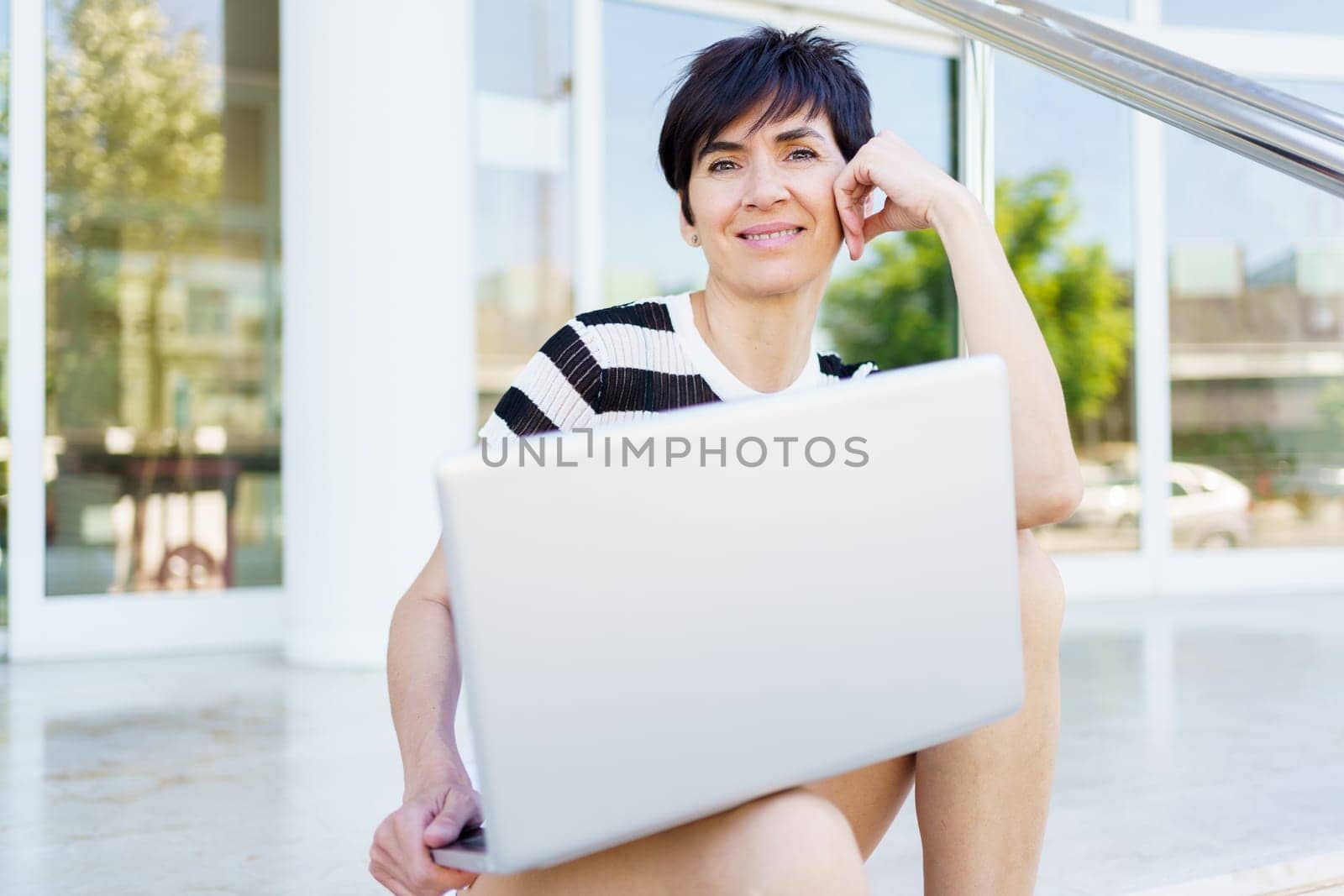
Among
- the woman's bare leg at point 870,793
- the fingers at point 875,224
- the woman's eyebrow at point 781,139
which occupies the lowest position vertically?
the woman's bare leg at point 870,793

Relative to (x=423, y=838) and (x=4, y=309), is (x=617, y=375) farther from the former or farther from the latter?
(x=4, y=309)

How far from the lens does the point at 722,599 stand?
2.00 feet

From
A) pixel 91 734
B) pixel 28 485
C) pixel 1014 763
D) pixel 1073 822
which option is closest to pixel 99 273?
pixel 28 485

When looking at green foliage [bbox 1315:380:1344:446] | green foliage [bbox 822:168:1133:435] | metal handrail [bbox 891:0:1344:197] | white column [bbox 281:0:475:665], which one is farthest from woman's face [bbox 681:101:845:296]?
green foliage [bbox 1315:380:1344:446]

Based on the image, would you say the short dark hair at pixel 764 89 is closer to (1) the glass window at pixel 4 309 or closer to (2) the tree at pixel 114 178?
(1) the glass window at pixel 4 309

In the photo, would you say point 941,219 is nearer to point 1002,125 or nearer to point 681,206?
point 681,206

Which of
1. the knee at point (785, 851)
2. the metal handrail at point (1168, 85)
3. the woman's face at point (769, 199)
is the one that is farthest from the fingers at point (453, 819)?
the metal handrail at point (1168, 85)

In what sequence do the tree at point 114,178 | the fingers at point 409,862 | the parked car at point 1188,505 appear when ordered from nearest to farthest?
the fingers at point 409,862 → the tree at point 114,178 → the parked car at point 1188,505

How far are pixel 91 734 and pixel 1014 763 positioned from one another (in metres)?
2.04

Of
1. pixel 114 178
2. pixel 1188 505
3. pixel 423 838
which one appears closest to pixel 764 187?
pixel 423 838

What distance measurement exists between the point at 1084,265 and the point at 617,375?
4.13 metres

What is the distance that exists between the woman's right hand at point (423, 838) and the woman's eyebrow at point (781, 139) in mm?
650

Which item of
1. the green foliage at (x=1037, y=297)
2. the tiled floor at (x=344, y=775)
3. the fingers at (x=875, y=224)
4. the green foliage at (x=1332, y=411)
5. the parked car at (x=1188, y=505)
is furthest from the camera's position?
the green foliage at (x=1332, y=411)

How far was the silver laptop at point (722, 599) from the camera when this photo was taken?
1.85 ft
